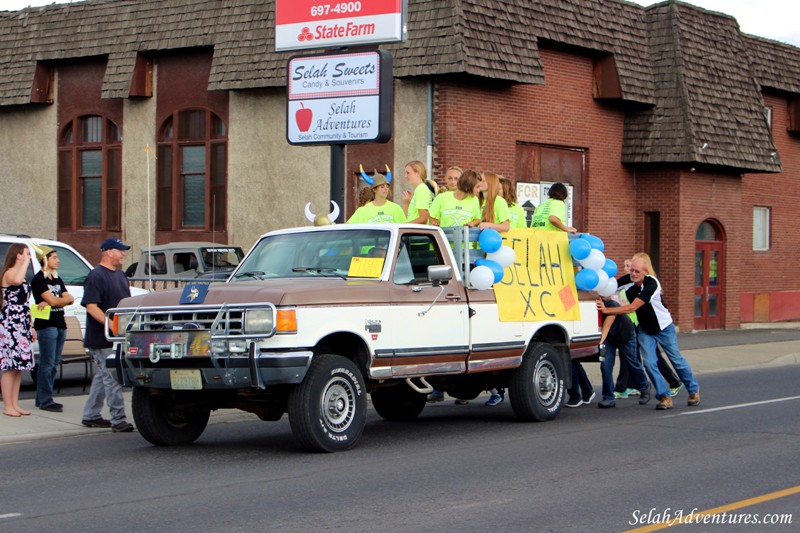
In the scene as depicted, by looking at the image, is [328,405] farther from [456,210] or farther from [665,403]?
[665,403]

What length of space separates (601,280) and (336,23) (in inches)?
226

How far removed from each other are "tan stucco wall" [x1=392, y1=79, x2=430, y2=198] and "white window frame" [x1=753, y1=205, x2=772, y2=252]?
12767mm

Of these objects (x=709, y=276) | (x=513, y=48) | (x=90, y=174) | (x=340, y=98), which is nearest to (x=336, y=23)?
(x=340, y=98)

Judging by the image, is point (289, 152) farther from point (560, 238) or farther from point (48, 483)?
point (48, 483)

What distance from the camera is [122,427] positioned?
11969mm

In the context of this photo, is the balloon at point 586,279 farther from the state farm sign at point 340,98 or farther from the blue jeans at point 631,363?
the state farm sign at point 340,98

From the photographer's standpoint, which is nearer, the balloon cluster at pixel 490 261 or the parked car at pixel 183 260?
the balloon cluster at pixel 490 261

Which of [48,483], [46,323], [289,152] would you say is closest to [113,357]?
[48,483]

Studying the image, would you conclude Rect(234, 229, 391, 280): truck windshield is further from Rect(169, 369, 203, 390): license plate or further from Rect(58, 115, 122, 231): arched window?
Rect(58, 115, 122, 231): arched window

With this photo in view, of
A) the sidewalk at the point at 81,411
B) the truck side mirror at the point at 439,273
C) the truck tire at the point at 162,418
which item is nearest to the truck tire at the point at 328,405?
the truck side mirror at the point at 439,273

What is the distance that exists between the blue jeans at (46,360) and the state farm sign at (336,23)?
5.85m

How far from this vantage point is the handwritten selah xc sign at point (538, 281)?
12078 mm

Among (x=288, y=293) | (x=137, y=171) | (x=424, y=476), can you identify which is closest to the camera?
(x=424, y=476)

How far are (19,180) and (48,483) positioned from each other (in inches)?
837
